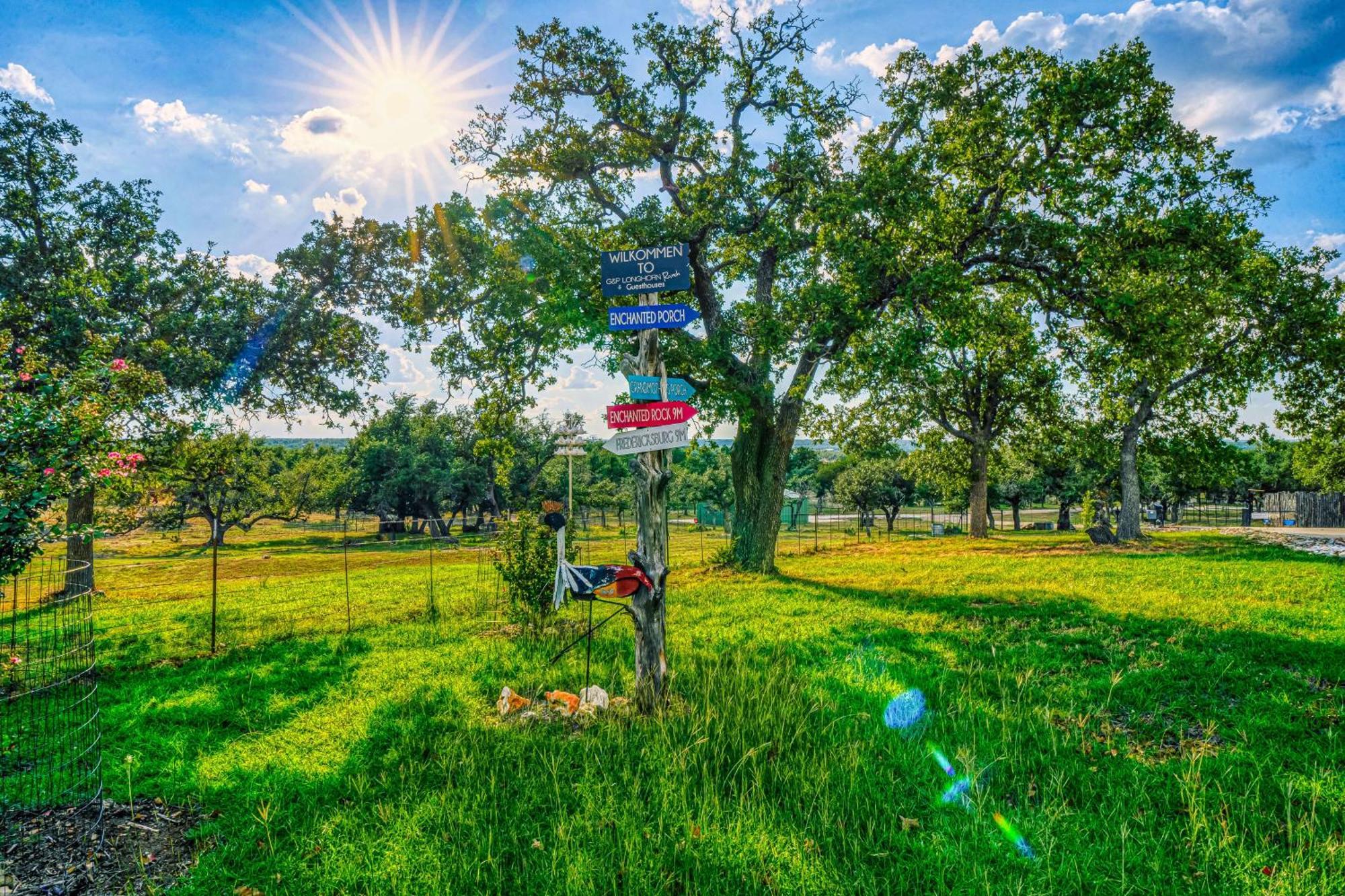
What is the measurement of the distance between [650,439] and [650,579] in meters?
1.24

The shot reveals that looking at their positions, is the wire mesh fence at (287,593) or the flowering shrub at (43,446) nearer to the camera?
the flowering shrub at (43,446)

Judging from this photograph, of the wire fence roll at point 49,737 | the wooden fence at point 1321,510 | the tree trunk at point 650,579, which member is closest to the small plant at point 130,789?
the wire fence roll at point 49,737

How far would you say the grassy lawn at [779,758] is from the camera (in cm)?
311

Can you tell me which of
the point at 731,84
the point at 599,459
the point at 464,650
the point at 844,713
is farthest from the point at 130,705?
the point at 599,459

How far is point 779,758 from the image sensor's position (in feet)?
13.8

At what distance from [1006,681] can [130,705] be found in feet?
28.6

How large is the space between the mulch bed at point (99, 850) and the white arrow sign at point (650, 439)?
3.73 m

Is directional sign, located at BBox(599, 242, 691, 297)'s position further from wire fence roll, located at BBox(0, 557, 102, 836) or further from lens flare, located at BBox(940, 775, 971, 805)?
wire fence roll, located at BBox(0, 557, 102, 836)

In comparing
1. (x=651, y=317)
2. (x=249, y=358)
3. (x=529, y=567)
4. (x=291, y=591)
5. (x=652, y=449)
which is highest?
(x=249, y=358)

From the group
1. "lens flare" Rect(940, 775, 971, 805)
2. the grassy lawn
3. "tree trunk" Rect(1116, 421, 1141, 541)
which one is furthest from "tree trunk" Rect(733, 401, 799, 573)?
"tree trunk" Rect(1116, 421, 1141, 541)

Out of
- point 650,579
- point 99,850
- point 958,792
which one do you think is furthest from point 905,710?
point 99,850

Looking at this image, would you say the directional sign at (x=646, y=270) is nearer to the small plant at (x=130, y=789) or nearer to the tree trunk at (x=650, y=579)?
the tree trunk at (x=650, y=579)

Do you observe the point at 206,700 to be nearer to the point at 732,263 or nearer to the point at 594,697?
the point at 594,697

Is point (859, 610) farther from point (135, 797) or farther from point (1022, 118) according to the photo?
point (1022, 118)
